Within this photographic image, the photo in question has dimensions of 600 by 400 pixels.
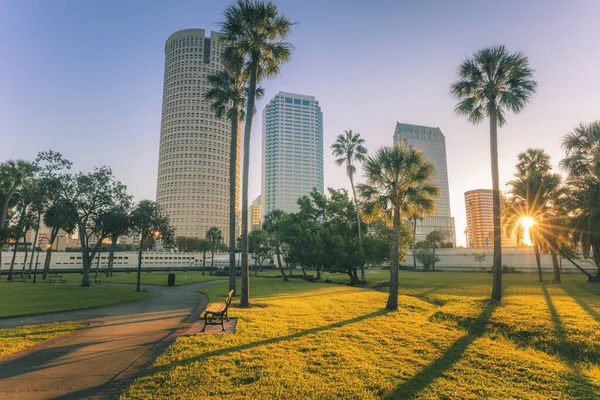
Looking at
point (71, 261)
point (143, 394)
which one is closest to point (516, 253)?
point (143, 394)

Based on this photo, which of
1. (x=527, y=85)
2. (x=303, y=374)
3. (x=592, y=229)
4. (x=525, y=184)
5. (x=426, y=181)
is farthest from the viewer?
(x=525, y=184)

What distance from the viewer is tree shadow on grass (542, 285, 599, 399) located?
590cm

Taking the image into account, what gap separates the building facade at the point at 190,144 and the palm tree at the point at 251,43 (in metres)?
165

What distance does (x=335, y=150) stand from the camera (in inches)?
1559

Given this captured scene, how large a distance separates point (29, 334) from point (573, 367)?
15.9 m

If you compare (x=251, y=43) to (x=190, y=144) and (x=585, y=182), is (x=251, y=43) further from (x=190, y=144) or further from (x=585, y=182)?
(x=190, y=144)

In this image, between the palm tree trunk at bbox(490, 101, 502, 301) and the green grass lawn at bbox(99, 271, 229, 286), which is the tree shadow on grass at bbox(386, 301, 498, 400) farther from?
the green grass lawn at bbox(99, 271, 229, 286)

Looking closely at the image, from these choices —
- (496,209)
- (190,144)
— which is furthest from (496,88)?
(190,144)

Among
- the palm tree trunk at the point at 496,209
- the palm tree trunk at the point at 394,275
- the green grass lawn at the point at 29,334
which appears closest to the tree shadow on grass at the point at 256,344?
the palm tree trunk at the point at 394,275

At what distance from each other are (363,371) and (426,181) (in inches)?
546

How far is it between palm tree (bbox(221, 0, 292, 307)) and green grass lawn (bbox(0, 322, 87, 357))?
763 cm

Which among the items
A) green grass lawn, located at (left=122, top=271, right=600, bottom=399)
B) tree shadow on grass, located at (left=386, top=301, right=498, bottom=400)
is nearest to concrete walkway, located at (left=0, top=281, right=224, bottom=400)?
green grass lawn, located at (left=122, top=271, right=600, bottom=399)

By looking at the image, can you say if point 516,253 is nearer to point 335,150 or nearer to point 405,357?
point 335,150

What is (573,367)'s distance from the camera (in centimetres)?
775
